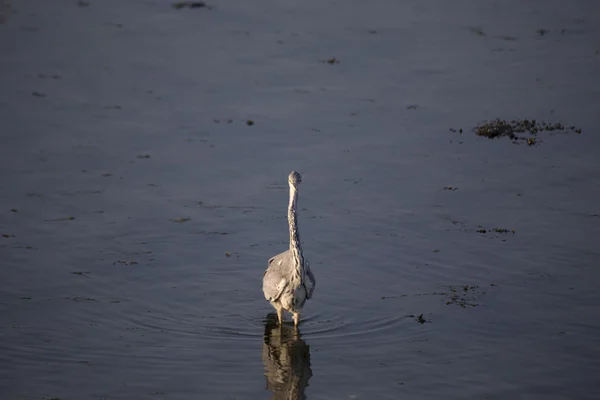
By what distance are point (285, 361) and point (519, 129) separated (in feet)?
32.0

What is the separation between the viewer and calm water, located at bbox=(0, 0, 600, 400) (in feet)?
38.0

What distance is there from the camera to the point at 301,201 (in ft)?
54.1

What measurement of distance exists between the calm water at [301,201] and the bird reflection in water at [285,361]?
0.04 m

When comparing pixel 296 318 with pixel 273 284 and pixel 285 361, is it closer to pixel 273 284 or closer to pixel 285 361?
pixel 273 284

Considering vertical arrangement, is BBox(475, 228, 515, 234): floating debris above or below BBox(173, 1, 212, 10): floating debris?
below

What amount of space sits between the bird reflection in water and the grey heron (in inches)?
9.6

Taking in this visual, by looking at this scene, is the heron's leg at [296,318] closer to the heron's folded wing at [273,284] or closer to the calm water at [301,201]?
the calm water at [301,201]

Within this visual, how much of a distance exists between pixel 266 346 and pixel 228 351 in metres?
0.58

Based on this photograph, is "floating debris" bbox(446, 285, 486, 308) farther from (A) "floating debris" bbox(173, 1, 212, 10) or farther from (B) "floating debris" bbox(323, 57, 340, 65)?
(A) "floating debris" bbox(173, 1, 212, 10)

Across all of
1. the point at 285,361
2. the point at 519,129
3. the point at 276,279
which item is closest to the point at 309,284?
the point at 276,279

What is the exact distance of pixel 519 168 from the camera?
1780cm

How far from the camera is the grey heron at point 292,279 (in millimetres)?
12086

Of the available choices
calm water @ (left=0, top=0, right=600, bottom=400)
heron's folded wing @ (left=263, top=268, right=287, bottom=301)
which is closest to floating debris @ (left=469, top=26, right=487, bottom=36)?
calm water @ (left=0, top=0, right=600, bottom=400)

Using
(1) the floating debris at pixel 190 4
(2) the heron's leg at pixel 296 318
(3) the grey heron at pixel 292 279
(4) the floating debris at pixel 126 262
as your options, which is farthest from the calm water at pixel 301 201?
(3) the grey heron at pixel 292 279
